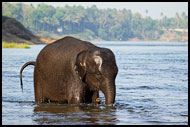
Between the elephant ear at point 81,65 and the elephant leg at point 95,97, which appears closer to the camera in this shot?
the elephant ear at point 81,65

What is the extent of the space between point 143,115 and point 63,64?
2.14m

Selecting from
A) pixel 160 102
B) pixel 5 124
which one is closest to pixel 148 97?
pixel 160 102

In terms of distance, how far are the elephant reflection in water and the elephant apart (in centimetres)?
18

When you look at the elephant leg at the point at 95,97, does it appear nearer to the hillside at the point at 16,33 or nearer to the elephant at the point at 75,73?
the elephant at the point at 75,73

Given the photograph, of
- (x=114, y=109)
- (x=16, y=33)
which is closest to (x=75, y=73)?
(x=114, y=109)

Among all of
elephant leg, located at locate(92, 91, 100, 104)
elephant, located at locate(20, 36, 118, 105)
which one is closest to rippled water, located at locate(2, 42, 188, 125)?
elephant leg, located at locate(92, 91, 100, 104)

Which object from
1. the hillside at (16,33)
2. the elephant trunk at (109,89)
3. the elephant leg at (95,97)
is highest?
the elephant trunk at (109,89)

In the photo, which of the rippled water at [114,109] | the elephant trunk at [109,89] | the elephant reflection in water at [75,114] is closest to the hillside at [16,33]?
the rippled water at [114,109]

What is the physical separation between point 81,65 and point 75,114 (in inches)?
42.1

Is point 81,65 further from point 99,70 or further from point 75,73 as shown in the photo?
point 99,70

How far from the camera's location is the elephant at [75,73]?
12.4 m

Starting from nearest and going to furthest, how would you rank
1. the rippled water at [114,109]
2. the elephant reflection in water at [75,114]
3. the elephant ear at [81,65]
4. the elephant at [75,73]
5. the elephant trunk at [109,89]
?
the elephant reflection in water at [75,114] → the rippled water at [114,109] → the elephant trunk at [109,89] → the elephant at [75,73] → the elephant ear at [81,65]

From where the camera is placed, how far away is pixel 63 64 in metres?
13.3

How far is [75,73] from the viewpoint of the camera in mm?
12836
